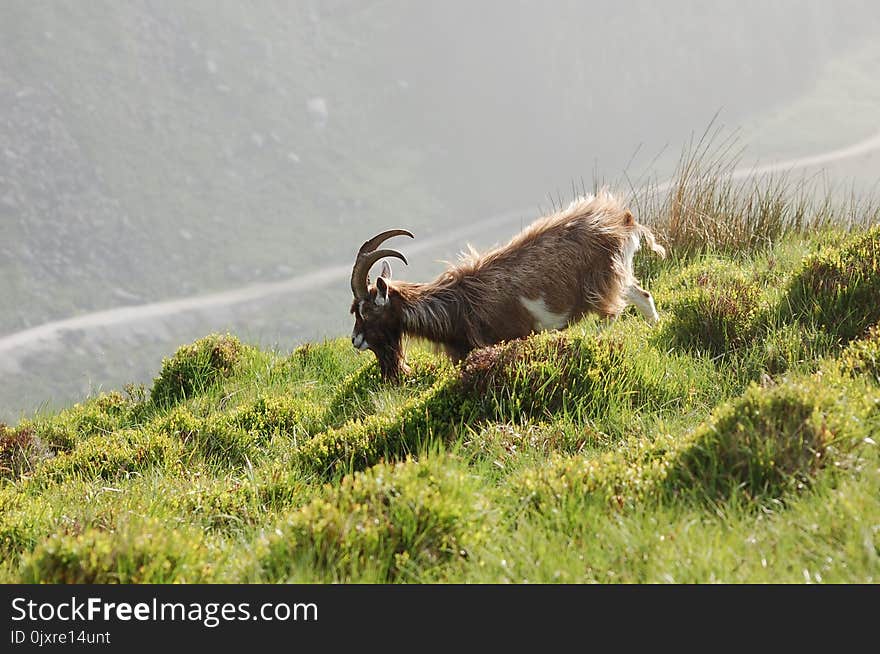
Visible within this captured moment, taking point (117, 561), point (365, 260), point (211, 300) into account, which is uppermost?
point (211, 300)

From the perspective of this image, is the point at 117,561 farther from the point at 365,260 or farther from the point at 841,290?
the point at 841,290

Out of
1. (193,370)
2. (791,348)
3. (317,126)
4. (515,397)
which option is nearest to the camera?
(515,397)

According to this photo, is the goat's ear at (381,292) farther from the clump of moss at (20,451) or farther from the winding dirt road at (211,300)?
the winding dirt road at (211,300)

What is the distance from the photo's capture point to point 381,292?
7.50 m

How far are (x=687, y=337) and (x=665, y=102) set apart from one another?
290ft

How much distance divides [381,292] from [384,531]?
3.76m

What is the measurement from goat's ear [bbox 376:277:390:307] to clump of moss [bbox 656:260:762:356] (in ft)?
7.37

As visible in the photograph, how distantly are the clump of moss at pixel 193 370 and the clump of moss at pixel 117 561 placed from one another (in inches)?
196

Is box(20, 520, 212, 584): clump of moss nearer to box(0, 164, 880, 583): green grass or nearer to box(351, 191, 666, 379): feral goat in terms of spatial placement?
box(0, 164, 880, 583): green grass

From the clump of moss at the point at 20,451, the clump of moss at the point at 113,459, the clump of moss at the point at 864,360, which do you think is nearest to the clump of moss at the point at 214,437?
the clump of moss at the point at 113,459

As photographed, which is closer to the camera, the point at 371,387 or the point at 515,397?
the point at 515,397

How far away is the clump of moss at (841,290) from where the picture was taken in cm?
630

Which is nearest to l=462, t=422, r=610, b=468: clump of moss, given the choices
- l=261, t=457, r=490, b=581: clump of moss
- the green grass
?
the green grass

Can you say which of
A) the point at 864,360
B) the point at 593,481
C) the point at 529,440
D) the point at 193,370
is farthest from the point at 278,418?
the point at 864,360
